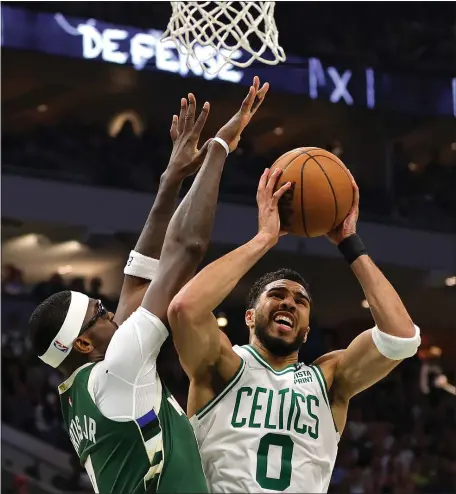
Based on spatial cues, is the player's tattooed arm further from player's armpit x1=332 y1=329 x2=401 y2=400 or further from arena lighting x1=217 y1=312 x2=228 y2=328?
arena lighting x1=217 y1=312 x2=228 y2=328

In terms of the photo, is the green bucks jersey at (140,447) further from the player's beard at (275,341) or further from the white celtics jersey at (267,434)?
the player's beard at (275,341)

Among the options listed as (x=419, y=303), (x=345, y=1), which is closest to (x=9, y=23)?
(x=345, y=1)

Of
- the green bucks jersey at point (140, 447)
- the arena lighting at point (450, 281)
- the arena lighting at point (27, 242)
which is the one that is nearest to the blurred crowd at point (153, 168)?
the arena lighting at point (450, 281)

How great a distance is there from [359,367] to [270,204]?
0.71m

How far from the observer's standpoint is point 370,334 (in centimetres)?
337

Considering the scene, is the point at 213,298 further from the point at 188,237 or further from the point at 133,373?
the point at 133,373

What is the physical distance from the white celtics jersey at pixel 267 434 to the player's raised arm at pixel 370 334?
0.12 m

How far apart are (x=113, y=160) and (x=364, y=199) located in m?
3.33

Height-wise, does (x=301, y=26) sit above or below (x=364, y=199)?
above

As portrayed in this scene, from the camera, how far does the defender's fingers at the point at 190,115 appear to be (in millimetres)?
3250

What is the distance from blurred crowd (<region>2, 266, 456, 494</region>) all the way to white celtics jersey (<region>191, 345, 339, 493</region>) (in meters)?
5.60

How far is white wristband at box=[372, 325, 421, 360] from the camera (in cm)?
323

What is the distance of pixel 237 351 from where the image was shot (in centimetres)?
341

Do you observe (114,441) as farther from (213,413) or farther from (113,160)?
(113,160)
